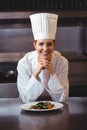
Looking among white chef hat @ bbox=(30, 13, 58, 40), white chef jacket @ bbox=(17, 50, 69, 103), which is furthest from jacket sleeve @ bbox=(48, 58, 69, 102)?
white chef hat @ bbox=(30, 13, 58, 40)

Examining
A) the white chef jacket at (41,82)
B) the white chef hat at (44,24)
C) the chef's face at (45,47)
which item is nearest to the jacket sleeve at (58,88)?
the white chef jacket at (41,82)

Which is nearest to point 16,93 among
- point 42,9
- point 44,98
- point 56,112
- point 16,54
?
point 16,54

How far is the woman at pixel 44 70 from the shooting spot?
1606mm

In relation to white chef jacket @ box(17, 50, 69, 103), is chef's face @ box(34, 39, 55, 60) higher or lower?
higher

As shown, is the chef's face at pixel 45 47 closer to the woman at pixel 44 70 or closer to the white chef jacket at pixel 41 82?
the woman at pixel 44 70

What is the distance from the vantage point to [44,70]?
71.6 inches

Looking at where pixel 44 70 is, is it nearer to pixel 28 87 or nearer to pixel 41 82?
pixel 41 82

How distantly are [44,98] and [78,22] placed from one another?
865 millimetres

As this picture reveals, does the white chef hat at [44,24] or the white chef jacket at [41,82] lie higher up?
the white chef hat at [44,24]

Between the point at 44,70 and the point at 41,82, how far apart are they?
0.25 ft

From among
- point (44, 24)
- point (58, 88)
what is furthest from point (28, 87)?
point (44, 24)

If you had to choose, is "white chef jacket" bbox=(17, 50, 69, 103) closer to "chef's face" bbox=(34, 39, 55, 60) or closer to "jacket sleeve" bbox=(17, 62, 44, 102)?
"jacket sleeve" bbox=(17, 62, 44, 102)

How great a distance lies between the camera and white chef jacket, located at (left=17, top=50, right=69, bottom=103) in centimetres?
162

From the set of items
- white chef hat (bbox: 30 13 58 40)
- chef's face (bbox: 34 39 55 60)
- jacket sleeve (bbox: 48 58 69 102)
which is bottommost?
jacket sleeve (bbox: 48 58 69 102)
